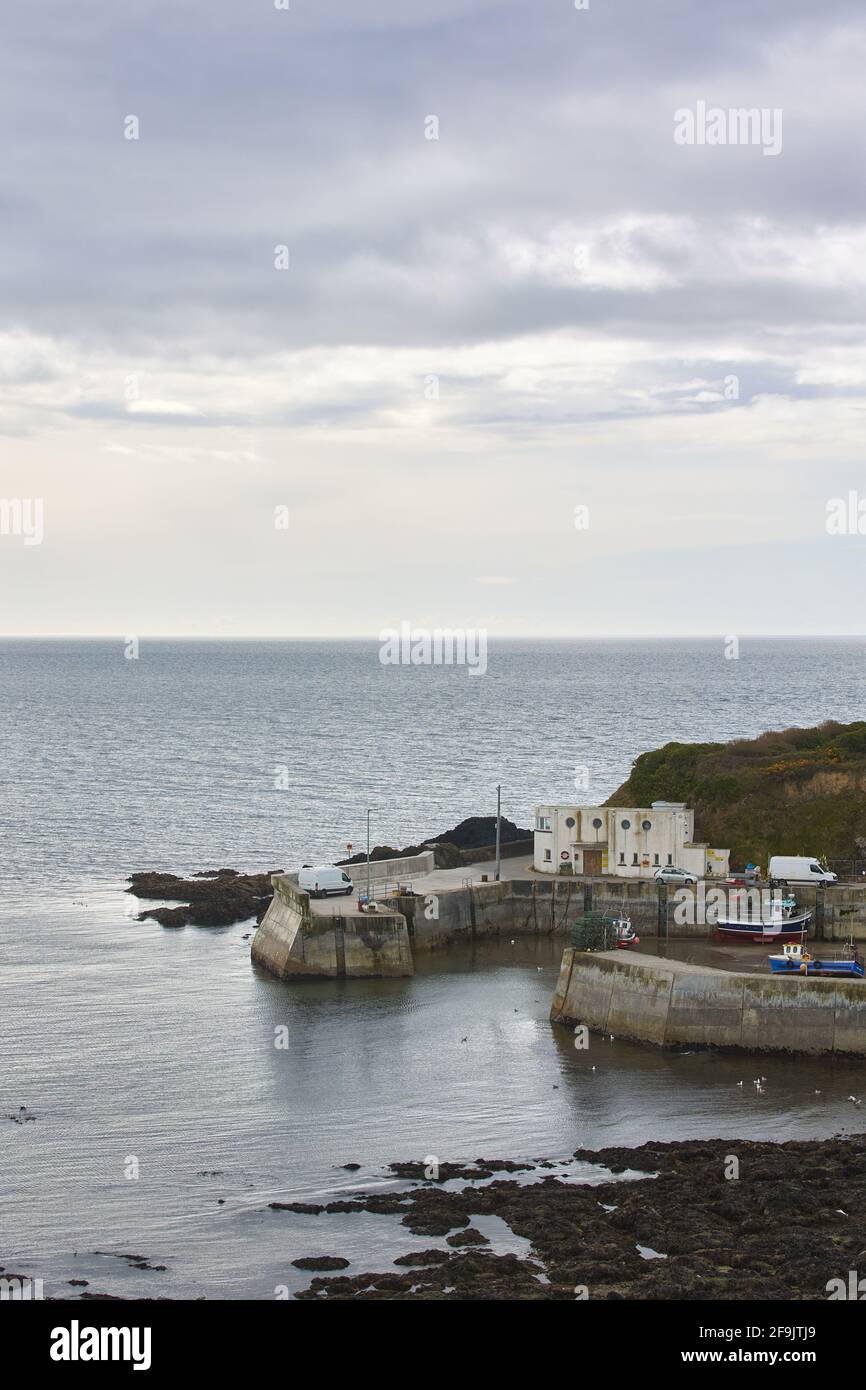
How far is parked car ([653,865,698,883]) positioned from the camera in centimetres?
6056

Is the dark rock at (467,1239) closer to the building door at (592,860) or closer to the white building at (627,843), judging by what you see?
the white building at (627,843)

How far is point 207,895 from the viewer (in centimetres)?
7256

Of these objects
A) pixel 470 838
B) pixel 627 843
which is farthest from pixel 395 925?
pixel 470 838

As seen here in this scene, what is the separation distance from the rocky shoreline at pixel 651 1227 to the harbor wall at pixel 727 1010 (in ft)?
28.7

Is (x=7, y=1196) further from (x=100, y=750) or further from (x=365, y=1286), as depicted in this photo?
(x=100, y=750)

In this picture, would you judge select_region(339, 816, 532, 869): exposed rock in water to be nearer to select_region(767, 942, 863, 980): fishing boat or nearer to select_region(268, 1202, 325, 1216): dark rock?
select_region(767, 942, 863, 980): fishing boat

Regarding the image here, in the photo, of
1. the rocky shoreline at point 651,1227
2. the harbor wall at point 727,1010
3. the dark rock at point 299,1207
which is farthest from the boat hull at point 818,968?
the dark rock at point 299,1207

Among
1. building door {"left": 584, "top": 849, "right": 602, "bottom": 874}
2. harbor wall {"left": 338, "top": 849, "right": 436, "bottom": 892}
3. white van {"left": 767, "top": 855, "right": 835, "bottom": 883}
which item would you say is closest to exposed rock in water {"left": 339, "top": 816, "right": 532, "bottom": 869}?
harbor wall {"left": 338, "top": 849, "right": 436, "bottom": 892}

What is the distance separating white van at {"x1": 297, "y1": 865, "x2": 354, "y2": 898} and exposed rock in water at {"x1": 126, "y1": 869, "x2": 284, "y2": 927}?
30.9 feet

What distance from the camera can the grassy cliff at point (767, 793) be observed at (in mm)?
66625

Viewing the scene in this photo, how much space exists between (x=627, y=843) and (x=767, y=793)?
10.3 m

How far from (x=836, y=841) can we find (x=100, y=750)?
113 metres
